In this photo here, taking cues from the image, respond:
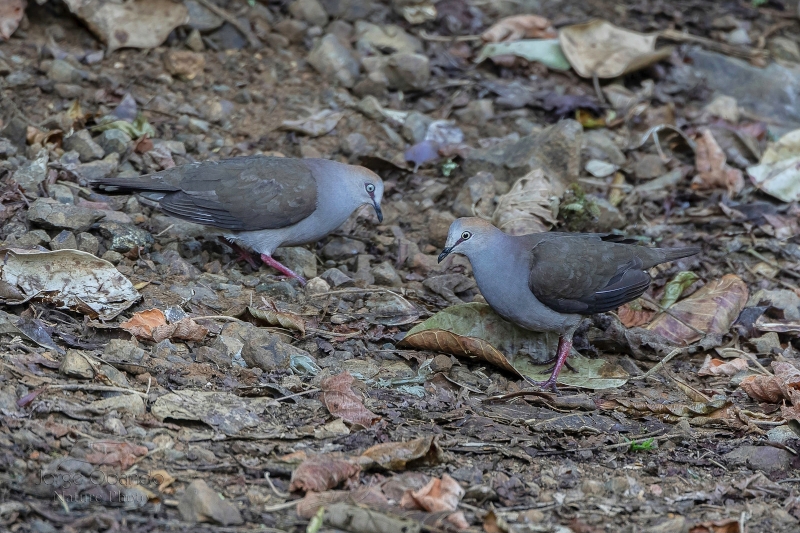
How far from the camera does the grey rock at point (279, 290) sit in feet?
19.9

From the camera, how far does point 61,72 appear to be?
760 centimetres

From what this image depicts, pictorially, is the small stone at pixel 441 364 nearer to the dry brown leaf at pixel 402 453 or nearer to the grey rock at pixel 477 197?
the dry brown leaf at pixel 402 453

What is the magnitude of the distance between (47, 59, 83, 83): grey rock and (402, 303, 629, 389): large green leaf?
4021 mm

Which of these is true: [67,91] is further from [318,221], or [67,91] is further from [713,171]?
[713,171]

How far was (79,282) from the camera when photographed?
17.0ft

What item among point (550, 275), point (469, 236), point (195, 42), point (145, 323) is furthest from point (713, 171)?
point (145, 323)

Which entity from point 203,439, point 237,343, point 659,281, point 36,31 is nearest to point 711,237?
point 659,281

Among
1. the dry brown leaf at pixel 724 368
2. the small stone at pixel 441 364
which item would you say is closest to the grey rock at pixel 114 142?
the small stone at pixel 441 364

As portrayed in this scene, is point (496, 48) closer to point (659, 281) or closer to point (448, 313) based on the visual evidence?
point (659, 281)

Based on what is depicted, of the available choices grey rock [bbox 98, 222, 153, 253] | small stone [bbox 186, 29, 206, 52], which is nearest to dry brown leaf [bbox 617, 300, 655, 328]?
grey rock [bbox 98, 222, 153, 253]

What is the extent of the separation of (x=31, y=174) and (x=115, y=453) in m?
3.31

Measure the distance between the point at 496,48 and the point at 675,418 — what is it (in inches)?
203

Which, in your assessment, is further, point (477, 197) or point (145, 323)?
point (477, 197)

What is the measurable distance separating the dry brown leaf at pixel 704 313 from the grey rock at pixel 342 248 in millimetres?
2225
